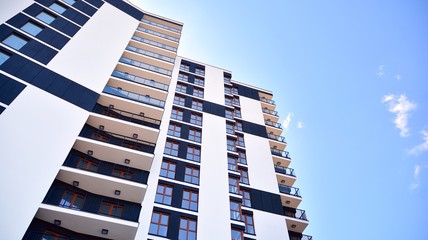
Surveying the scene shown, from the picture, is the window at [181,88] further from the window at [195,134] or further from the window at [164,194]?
the window at [164,194]

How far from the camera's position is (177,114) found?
29125 millimetres

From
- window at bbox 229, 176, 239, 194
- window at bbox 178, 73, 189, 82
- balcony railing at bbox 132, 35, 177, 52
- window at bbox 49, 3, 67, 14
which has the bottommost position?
window at bbox 229, 176, 239, 194

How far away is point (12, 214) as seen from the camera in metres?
13.8

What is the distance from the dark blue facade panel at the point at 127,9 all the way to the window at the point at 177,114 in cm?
1326

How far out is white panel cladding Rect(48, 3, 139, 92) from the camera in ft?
72.3

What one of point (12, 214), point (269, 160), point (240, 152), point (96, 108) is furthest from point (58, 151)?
point (269, 160)

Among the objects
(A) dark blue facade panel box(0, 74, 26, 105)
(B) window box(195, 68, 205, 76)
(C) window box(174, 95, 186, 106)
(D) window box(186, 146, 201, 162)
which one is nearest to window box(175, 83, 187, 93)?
(C) window box(174, 95, 186, 106)

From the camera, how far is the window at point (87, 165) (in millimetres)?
20167

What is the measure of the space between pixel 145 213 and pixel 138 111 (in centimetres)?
914

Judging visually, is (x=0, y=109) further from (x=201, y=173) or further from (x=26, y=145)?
(x=201, y=173)

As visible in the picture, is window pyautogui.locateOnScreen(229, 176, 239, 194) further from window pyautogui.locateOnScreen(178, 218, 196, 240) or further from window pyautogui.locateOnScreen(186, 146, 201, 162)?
window pyautogui.locateOnScreen(178, 218, 196, 240)

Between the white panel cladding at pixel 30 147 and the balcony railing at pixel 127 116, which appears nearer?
the white panel cladding at pixel 30 147

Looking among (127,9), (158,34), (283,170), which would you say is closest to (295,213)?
(283,170)

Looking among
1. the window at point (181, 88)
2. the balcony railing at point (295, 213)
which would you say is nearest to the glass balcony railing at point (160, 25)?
the window at point (181, 88)
